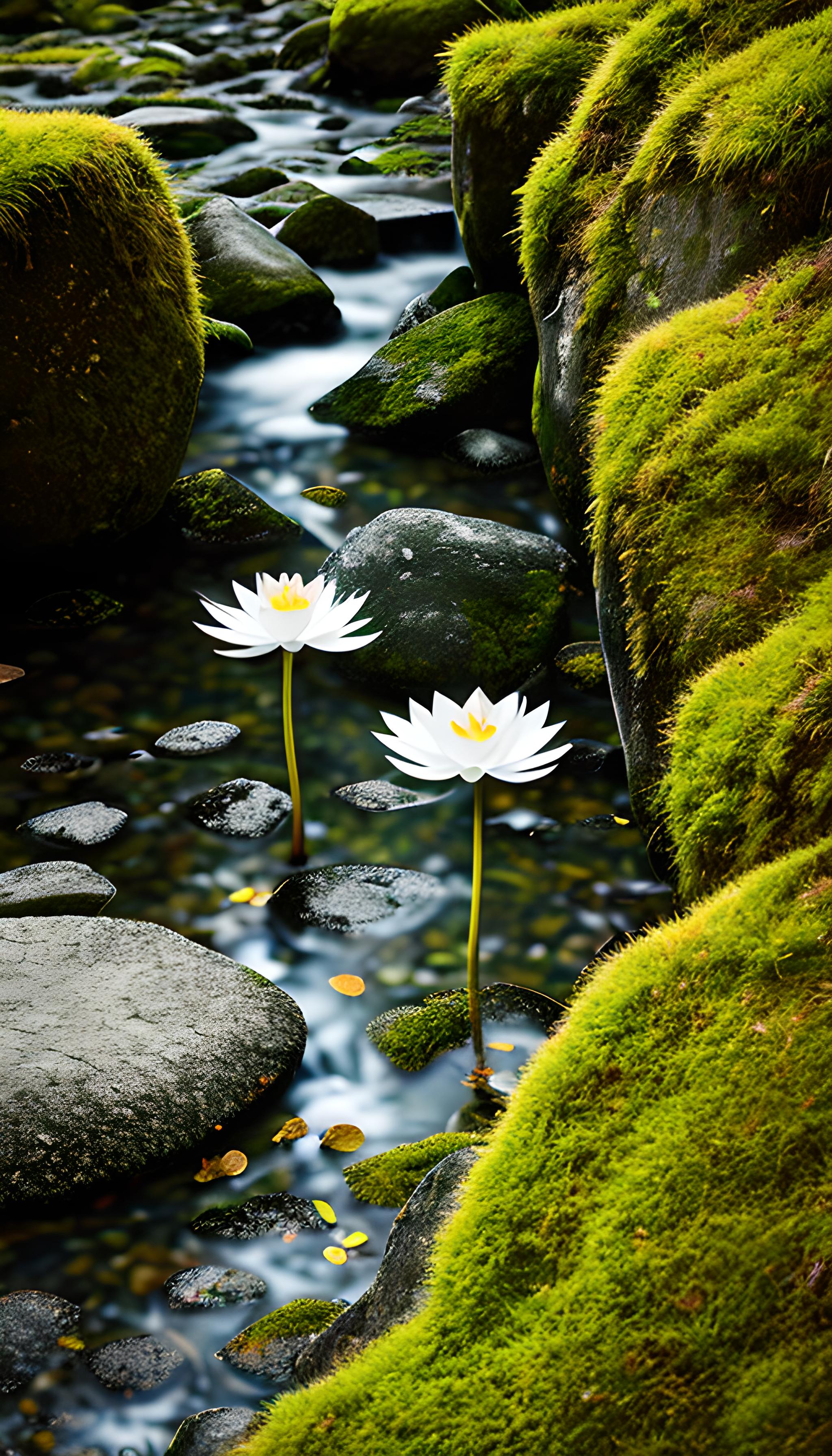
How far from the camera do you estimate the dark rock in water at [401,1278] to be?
1.81 metres

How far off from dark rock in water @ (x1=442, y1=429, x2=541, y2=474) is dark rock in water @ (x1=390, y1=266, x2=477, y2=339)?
1426 mm

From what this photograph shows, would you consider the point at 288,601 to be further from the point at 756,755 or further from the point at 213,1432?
the point at 213,1432

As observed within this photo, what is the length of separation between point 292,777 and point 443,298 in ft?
16.9

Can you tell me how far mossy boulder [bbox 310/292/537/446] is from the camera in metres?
6.46

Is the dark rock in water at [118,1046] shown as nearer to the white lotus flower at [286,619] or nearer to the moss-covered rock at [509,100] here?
the white lotus flower at [286,619]

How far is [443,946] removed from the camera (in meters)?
3.51

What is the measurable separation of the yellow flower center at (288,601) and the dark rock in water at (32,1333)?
1.88m

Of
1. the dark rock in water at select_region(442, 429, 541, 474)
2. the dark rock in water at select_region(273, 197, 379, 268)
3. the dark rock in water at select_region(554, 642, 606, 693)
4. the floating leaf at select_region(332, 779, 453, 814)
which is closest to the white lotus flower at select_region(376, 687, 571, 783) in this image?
the floating leaf at select_region(332, 779, 453, 814)

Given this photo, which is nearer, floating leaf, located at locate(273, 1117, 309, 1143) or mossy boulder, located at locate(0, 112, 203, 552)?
floating leaf, located at locate(273, 1117, 309, 1143)

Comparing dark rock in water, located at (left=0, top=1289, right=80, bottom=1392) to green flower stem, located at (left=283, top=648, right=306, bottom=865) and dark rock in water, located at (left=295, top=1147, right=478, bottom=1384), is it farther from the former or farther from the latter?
green flower stem, located at (left=283, top=648, right=306, bottom=865)

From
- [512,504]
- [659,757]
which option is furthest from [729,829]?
[512,504]

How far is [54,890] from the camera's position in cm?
363

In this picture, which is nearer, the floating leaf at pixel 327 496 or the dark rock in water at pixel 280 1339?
the dark rock in water at pixel 280 1339

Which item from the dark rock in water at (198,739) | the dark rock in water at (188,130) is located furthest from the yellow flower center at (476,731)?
the dark rock in water at (188,130)
